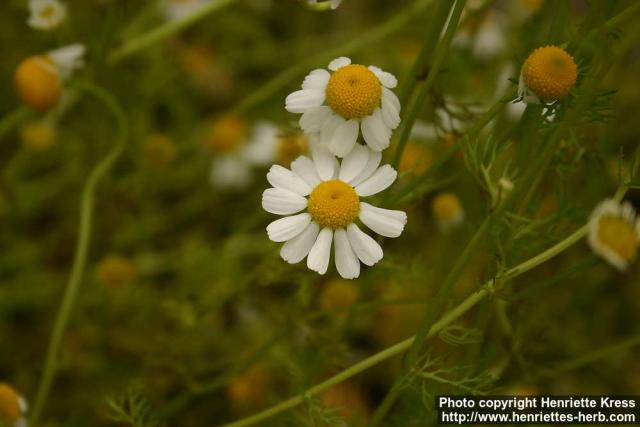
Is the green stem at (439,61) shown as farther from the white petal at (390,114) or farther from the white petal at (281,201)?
the white petal at (281,201)

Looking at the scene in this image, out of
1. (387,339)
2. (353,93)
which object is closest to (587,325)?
(387,339)

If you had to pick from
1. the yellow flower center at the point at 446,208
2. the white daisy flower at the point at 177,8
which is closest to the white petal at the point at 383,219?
the yellow flower center at the point at 446,208

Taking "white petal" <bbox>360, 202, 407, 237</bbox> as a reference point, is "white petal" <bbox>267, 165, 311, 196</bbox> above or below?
above

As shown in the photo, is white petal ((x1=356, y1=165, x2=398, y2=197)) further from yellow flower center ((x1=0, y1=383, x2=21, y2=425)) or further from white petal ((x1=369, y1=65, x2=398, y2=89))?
yellow flower center ((x1=0, y1=383, x2=21, y2=425))

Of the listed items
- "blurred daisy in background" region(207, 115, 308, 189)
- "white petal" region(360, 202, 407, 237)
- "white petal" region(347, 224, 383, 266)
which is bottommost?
"white petal" region(347, 224, 383, 266)

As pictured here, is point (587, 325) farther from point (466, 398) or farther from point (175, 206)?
point (175, 206)

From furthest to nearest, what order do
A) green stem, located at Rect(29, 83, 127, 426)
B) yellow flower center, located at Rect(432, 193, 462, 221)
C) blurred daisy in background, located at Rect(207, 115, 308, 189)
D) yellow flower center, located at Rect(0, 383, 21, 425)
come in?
A: 1. blurred daisy in background, located at Rect(207, 115, 308, 189)
2. yellow flower center, located at Rect(432, 193, 462, 221)
3. green stem, located at Rect(29, 83, 127, 426)
4. yellow flower center, located at Rect(0, 383, 21, 425)

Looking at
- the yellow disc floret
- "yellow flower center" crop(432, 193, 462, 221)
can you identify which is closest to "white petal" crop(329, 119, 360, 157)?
"yellow flower center" crop(432, 193, 462, 221)
